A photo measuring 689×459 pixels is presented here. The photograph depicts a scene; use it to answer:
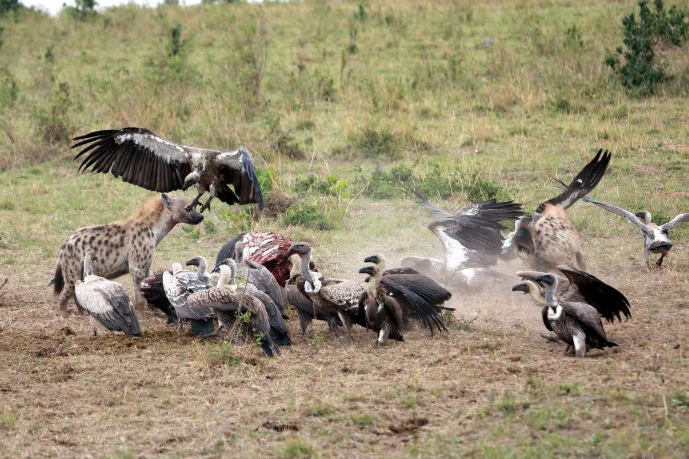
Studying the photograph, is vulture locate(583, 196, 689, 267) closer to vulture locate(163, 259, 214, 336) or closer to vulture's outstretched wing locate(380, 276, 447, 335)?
vulture's outstretched wing locate(380, 276, 447, 335)

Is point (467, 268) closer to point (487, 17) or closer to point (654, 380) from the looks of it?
point (654, 380)

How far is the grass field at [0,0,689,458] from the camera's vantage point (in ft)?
13.6

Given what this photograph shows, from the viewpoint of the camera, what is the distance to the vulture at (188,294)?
5.83 meters

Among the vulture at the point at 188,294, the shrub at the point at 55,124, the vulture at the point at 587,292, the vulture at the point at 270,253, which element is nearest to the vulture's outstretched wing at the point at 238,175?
the vulture at the point at 270,253

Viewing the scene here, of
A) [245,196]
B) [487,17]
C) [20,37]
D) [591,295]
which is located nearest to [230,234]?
[245,196]

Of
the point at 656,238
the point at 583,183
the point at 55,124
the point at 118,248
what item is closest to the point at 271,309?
the point at 118,248

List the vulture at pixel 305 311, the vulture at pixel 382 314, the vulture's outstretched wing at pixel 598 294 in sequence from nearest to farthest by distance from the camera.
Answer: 1. the vulture's outstretched wing at pixel 598 294
2. the vulture at pixel 382 314
3. the vulture at pixel 305 311

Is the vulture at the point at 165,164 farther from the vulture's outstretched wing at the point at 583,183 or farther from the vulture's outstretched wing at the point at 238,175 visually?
the vulture's outstretched wing at the point at 583,183

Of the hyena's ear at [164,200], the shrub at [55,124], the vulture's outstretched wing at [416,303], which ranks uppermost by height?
the shrub at [55,124]

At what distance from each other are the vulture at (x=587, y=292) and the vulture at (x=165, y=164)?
263 cm

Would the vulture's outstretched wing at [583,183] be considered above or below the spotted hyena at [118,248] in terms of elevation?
above

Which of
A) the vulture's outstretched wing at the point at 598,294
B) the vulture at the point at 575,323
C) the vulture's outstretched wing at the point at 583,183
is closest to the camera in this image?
the vulture at the point at 575,323

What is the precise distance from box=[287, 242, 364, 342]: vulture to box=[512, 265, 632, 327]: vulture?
1.13 metres

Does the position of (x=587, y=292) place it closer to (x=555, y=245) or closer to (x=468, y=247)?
(x=555, y=245)
